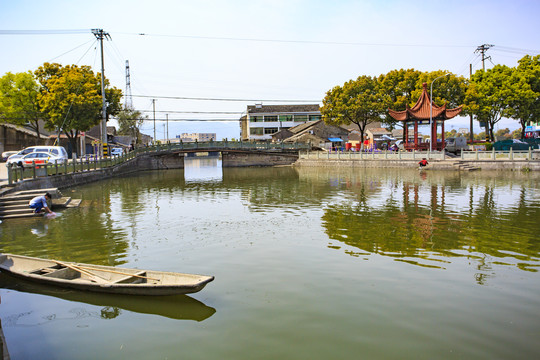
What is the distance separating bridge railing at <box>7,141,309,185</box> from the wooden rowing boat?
14.5 metres

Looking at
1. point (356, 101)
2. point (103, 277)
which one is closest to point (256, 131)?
point (356, 101)

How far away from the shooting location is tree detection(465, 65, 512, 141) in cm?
5050

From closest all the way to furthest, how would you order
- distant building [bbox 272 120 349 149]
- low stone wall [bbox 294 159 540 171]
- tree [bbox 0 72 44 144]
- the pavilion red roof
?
low stone wall [bbox 294 159 540 171]
the pavilion red roof
tree [bbox 0 72 44 144]
distant building [bbox 272 120 349 149]

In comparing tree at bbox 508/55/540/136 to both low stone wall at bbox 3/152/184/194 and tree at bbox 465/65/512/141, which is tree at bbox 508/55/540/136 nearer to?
tree at bbox 465/65/512/141

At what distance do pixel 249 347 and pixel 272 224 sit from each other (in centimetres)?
992

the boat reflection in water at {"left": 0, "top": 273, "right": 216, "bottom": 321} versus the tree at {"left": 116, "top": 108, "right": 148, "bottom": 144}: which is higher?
the tree at {"left": 116, "top": 108, "right": 148, "bottom": 144}

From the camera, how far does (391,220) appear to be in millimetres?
16891

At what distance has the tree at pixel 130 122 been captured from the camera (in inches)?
3223

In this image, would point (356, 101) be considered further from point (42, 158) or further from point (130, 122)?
point (130, 122)

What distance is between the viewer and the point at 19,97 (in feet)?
159

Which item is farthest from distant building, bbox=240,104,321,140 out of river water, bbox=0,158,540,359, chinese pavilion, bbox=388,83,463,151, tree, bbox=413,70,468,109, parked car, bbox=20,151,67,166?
river water, bbox=0,158,540,359

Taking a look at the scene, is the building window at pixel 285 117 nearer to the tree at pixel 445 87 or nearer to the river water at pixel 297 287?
the tree at pixel 445 87

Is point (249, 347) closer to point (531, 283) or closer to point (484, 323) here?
point (484, 323)

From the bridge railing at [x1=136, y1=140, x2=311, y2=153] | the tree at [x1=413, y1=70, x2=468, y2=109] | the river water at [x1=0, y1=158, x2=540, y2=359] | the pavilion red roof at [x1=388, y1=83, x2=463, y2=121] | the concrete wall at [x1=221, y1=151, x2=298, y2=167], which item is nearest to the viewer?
the river water at [x1=0, y1=158, x2=540, y2=359]
